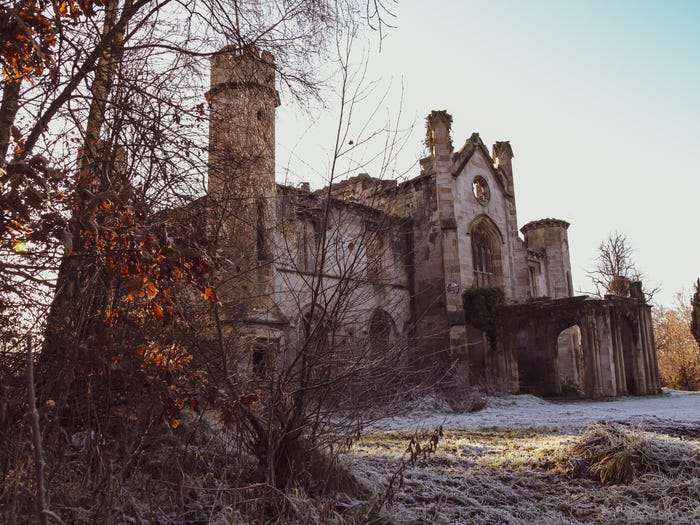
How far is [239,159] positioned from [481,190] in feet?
82.9

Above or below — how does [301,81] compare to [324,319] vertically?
above

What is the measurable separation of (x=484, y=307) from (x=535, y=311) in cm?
221

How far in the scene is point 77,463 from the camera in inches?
179

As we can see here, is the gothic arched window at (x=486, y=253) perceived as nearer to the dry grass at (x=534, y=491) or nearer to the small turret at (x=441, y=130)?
the small turret at (x=441, y=130)

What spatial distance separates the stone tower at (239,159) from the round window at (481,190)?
22.3 meters

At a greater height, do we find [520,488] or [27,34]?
[27,34]

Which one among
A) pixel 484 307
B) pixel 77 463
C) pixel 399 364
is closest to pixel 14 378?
pixel 77 463

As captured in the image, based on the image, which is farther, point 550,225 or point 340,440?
point 550,225

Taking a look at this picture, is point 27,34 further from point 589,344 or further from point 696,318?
point 696,318

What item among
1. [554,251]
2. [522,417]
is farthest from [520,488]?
[554,251]

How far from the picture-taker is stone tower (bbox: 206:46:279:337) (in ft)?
20.5

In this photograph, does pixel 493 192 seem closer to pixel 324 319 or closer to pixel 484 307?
pixel 484 307

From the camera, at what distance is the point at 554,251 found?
124 feet

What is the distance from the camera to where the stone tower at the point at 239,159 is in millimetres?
6242
